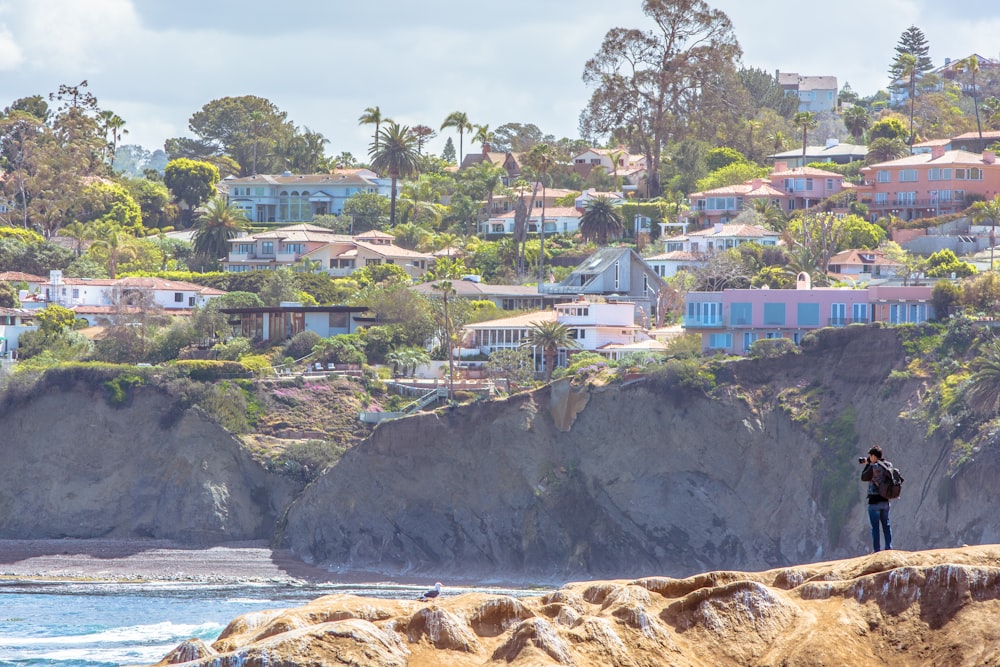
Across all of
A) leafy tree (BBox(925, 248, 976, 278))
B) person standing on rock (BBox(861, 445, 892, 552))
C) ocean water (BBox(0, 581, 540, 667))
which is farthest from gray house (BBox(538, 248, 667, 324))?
person standing on rock (BBox(861, 445, 892, 552))

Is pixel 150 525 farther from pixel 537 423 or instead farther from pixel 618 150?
pixel 618 150

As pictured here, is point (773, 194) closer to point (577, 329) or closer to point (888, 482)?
point (577, 329)

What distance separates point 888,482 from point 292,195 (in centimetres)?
14879

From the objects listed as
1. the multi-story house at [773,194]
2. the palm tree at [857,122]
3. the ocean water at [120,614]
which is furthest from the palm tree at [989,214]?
the ocean water at [120,614]

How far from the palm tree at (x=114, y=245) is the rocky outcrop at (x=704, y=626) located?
120622 millimetres

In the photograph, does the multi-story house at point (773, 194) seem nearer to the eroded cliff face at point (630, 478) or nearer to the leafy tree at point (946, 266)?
the leafy tree at point (946, 266)

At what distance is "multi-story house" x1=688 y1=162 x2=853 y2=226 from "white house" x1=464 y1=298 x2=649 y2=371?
33155 millimetres

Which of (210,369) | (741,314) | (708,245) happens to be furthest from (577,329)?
(708,245)

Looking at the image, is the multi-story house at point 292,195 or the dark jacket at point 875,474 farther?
the multi-story house at point 292,195

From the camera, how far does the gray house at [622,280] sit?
127 m

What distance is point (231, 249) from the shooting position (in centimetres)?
15162

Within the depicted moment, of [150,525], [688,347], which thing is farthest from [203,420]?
[688,347]

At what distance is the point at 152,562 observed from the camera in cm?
9750

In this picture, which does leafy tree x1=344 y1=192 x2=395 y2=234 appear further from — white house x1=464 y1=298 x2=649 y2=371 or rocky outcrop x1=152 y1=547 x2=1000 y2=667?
rocky outcrop x1=152 y1=547 x2=1000 y2=667
